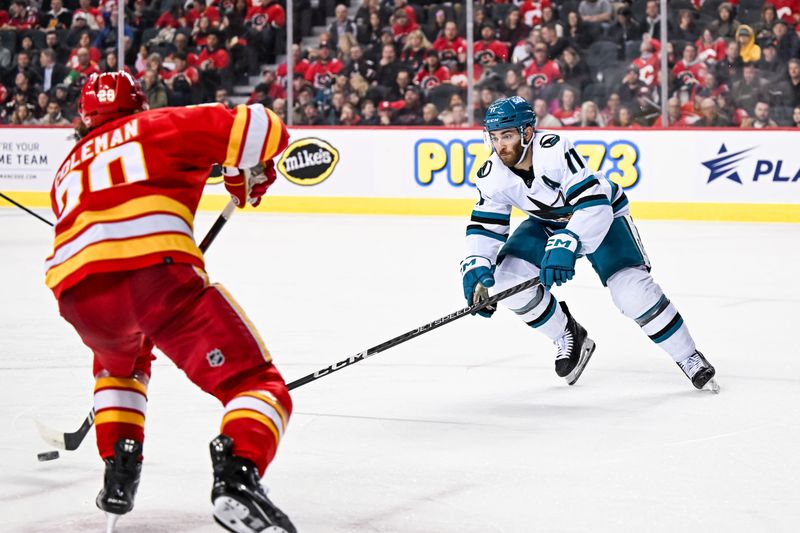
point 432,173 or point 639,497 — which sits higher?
point 639,497

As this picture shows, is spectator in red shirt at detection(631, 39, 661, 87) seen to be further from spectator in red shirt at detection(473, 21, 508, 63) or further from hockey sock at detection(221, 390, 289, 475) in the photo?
hockey sock at detection(221, 390, 289, 475)

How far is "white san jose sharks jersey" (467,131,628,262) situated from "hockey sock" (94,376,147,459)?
1.67 m

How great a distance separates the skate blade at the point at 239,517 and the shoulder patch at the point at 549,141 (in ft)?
6.83

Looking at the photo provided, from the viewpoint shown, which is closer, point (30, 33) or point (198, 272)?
point (198, 272)

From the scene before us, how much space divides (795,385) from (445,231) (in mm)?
4797

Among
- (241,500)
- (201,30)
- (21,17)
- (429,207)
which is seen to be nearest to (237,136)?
(241,500)

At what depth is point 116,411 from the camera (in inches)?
112

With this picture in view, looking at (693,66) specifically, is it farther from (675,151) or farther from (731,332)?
(731,332)

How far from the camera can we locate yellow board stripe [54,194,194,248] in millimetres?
2613

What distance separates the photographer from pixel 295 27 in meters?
10.5

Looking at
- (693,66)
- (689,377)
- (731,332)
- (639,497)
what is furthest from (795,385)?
(693,66)

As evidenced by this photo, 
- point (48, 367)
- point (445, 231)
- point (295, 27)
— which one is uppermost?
point (295, 27)

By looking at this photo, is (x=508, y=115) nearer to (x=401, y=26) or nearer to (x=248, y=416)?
(x=248, y=416)

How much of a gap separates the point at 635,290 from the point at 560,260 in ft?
1.25
